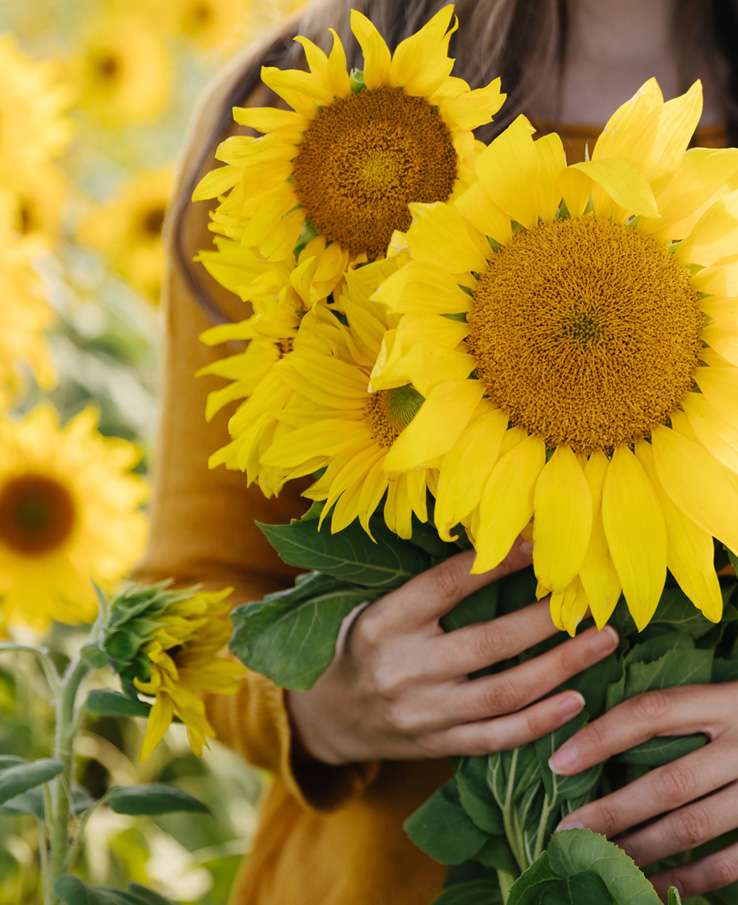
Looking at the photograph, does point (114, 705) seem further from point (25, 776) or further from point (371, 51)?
point (371, 51)

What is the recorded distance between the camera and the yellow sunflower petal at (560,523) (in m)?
0.34

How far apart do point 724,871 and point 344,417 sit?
0.24 metres

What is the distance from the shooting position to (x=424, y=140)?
374 mm

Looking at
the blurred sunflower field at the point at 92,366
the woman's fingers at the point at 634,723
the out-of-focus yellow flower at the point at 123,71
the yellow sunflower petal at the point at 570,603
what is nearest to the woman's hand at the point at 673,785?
the woman's fingers at the point at 634,723

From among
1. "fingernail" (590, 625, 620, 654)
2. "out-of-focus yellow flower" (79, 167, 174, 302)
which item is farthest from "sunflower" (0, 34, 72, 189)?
"fingernail" (590, 625, 620, 654)

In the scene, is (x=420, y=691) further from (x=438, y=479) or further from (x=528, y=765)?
(x=438, y=479)

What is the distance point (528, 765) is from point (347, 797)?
0.18 m

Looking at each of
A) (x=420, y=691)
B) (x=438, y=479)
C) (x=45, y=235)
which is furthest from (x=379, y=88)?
(x=45, y=235)

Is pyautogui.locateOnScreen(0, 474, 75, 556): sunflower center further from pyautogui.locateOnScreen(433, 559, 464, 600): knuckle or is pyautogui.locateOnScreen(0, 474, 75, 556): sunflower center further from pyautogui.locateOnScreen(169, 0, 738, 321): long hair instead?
pyautogui.locateOnScreen(433, 559, 464, 600): knuckle

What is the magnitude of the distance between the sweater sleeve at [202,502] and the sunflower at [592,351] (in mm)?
323

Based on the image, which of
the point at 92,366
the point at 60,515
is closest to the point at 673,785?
the point at 60,515

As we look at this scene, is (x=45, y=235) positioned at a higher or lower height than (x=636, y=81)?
lower

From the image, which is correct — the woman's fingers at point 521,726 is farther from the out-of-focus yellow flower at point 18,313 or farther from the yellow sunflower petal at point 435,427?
the out-of-focus yellow flower at point 18,313

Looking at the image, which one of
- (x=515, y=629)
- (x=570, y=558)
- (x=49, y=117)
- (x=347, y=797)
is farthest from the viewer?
(x=49, y=117)
